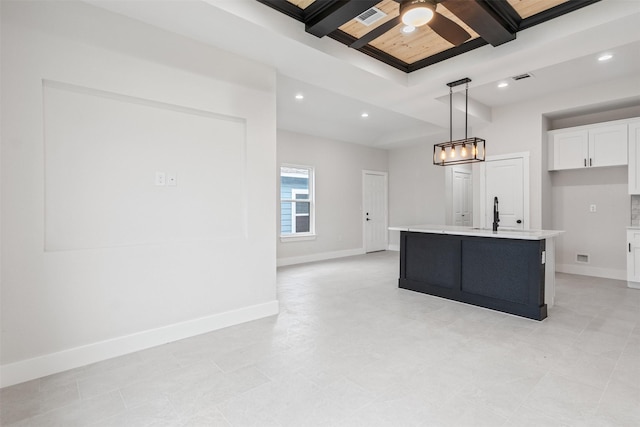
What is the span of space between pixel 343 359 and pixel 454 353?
91 cm

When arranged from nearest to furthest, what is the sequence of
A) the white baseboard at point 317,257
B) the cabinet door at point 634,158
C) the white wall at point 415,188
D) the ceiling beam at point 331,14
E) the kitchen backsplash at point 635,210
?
the ceiling beam at point 331,14 → the cabinet door at point 634,158 → the kitchen backsplash at point 635,210 → the white baseboard at point 317,257 → the white wall at point 415,188

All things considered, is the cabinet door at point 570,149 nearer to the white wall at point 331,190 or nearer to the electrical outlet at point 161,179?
the white wall at point 331,190

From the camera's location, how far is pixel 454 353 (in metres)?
2.64

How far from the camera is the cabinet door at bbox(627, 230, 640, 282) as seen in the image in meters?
4.55

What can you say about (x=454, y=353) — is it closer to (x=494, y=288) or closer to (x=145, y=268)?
(x=494, y=288)

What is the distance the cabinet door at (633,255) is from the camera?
455 centimetres

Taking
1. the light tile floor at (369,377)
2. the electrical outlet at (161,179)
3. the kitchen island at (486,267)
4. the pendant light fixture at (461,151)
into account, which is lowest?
Answer: the light tile floor at (369,377)

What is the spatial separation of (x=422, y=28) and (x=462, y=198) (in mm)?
5760

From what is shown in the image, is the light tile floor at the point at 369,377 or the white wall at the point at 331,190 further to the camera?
the white wall at the point at 331,190

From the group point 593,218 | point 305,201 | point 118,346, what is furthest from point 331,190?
point 118,346

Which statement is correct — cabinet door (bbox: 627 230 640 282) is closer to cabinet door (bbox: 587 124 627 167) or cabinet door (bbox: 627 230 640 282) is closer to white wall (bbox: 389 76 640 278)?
white wall (bbox: 389 76 640 278)

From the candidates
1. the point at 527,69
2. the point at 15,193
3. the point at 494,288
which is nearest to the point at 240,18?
the point at 15,193

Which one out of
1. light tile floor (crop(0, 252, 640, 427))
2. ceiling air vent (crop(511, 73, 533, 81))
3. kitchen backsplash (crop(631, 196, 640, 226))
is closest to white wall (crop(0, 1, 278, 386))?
light tile floor (crop(0, 252, 640, 427))

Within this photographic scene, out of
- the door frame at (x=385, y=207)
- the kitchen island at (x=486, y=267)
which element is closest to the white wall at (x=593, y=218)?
the kitchen island at (x=486, y=267)
